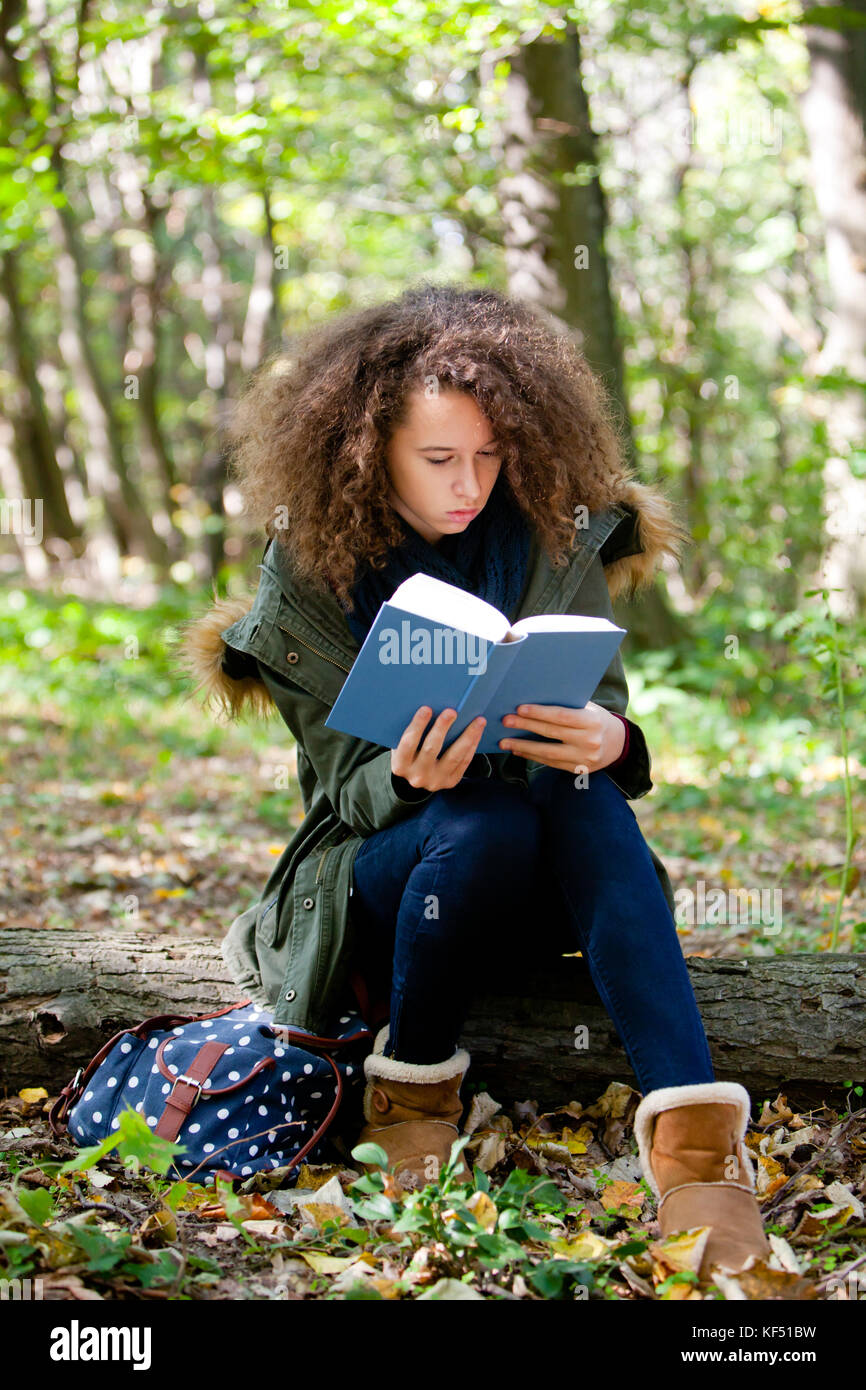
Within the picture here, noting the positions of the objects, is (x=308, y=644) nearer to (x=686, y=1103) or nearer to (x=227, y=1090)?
(x=227, y=1090)

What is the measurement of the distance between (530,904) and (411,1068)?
1.25 feet

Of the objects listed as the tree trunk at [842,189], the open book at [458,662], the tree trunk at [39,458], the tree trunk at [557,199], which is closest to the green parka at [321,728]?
the open book at [458,662]

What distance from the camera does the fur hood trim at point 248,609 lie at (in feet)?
8.04

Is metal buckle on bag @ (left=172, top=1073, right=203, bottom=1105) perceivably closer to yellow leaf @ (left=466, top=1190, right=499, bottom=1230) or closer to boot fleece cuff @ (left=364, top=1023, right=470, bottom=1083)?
boot fleece cuff @ (left=364, top=1023, right=470, bottom=1083)

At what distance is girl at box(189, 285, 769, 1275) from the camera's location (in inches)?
80.2

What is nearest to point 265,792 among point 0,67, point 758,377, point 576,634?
point 576,634

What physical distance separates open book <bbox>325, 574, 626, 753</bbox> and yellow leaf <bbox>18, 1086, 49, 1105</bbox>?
117cm

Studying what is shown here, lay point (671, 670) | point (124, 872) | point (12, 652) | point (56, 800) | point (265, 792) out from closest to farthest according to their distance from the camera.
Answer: point (124, 872)
point (56, 800)
point (265, 792)
point (671, 670)
point (12, 652)

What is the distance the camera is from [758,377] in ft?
45.8

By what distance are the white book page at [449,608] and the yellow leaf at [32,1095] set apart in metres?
1.43

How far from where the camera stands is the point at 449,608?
1916 mm

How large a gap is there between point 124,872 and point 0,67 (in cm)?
578

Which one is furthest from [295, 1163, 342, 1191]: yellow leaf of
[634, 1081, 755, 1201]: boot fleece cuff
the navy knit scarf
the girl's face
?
the girl's face

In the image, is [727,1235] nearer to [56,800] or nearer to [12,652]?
[56,800]
